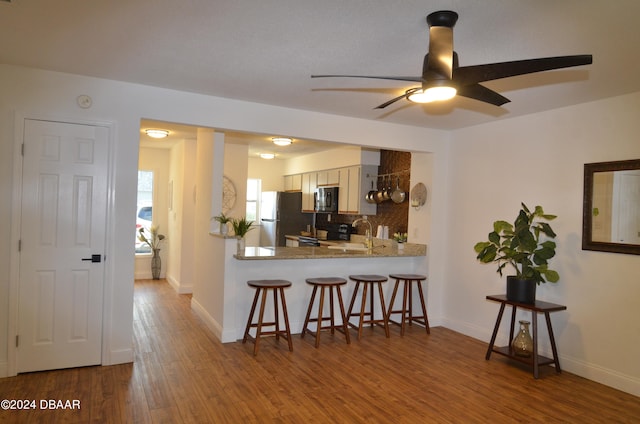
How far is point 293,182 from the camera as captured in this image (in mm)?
8719

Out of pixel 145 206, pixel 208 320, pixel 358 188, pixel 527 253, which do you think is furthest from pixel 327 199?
pixel 527 253

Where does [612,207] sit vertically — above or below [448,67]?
below

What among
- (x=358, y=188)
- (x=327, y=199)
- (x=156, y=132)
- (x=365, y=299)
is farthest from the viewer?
(x=327, y=199)

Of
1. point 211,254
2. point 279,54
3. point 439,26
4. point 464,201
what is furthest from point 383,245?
point 439,26

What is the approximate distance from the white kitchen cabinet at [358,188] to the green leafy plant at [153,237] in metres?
3.57

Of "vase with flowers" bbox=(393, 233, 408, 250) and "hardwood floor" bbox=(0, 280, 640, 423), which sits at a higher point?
"vase with flowers" bbox=(393, 233, 408, 250)

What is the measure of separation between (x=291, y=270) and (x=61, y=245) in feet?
7.36

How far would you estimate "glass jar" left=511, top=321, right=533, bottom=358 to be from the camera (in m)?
3.83

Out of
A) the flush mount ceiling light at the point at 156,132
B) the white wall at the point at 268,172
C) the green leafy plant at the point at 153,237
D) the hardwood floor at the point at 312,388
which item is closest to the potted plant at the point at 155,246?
the green leafy plant at the point at 153,237

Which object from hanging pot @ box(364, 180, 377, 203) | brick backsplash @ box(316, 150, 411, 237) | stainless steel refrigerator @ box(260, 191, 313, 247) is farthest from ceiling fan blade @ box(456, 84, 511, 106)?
stainless steel refrigerator @ box(260, 191, 313, 247)

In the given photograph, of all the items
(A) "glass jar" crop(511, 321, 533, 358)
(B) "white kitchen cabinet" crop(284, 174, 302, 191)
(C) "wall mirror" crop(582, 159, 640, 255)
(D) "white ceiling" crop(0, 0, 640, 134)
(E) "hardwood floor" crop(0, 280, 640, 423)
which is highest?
(D) "white ceiling" crop(0, 0, 640, 134)

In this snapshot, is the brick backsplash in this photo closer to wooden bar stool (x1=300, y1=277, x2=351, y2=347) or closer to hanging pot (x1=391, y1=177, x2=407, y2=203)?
hanging pot (x1=391, y1=177, x2=407, y2=203)

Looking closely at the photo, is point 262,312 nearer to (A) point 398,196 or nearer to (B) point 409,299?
(B) point 409,299

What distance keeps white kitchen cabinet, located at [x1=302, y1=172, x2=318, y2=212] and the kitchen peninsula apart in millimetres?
2623
